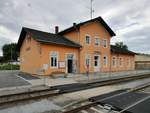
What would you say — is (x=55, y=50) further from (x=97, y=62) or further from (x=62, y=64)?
(x=97, y=62)

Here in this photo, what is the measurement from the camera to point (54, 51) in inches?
714

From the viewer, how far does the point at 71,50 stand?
20.1 metres

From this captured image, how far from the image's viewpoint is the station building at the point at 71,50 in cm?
1753

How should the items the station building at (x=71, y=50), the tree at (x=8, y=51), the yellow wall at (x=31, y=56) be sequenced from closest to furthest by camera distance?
the station building at (x=71, y=50) < the yellow wall at (x=31, y=56) < the tree at (x=8, y=51)

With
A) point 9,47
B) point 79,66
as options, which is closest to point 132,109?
point 79,66

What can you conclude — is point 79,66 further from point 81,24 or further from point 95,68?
point 81,24

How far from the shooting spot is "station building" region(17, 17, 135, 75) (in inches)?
690

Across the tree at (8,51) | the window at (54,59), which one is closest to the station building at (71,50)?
the window at (54,59)

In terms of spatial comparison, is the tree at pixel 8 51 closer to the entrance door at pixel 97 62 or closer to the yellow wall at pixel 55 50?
the entrance door at pixel 97 62

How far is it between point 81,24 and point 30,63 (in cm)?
894

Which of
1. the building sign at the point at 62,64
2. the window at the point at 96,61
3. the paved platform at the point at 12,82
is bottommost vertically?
the paved platform at the point at 12,82

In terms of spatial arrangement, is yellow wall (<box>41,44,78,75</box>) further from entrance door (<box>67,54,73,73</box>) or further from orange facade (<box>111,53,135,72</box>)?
orange facade (<box>111,53,135,72</box>)

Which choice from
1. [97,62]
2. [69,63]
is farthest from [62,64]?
[97,62]

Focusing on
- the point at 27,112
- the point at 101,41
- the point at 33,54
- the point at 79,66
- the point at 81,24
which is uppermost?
the point at 81,24
